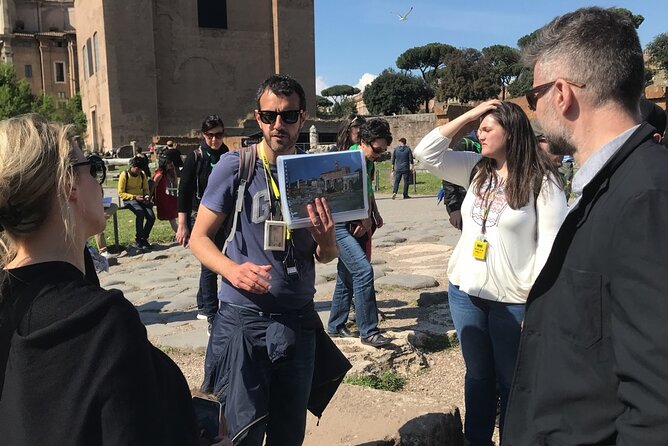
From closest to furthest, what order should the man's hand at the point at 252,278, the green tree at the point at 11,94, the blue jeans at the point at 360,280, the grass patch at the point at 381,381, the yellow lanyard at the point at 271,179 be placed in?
the man's hand at the point at 252,278 < the yellow lanyard at the point at 271,179 < the grass patch at the point at 381,381 < the blue jeans at the point at 360,280 < the green tree at the point at 11,94

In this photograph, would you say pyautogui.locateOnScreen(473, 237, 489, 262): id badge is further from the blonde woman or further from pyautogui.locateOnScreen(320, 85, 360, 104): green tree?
pyautogui.locateOnScreen(320, 85, 360, 104): green tree

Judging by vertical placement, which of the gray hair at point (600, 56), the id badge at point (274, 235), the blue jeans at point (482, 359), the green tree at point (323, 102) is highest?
the green tree at point (323, 102)

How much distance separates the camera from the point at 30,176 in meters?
1.39

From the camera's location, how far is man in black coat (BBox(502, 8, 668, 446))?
125cm

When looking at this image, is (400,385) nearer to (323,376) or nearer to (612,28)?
(323,376)

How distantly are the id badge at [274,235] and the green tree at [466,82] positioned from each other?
60946 mm

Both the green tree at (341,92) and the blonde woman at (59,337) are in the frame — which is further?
the green tree at (341,92)

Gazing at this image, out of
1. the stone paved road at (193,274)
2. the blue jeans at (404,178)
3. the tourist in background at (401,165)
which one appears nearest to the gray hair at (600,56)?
the stone paved road at (193,274)

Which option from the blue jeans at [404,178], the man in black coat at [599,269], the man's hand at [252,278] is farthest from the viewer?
the blue jeans at [404,178]

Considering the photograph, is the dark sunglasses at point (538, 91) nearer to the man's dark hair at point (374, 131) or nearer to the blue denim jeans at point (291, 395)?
the blue denim jeans at point (291, 395)

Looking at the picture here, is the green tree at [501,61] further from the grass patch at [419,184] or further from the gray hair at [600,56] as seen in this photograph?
the gray hair at [600,56]

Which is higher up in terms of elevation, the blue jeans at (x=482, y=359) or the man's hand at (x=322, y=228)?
the man's hand at (x=322, y=228)

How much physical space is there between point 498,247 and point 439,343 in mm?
2299

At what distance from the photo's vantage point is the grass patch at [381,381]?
4.13 metres
